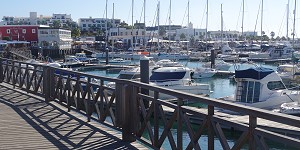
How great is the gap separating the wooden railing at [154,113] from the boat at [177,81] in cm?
1660

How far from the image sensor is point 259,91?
21031 mm

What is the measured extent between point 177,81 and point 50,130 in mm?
21166

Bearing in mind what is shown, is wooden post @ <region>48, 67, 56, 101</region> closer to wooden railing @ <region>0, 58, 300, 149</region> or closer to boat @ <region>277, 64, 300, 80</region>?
wooden railing @ <region>0, 58, 300, 149</region>

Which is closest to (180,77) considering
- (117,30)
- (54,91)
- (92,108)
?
(54,91)

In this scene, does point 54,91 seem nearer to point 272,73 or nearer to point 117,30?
point 272,73

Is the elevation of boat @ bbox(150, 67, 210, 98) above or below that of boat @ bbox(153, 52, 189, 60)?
below

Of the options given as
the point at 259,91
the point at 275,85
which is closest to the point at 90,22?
the point at 275,85

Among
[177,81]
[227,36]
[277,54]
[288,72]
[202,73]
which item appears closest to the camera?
[177,81]

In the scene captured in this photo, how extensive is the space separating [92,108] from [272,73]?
15433 mm

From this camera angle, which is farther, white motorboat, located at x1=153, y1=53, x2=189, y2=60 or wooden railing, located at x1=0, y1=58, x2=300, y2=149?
white motorboat, located at x1=153, y1=53, x2=189, y2=60

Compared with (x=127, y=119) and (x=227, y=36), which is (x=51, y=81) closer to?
(x=127, y=119)

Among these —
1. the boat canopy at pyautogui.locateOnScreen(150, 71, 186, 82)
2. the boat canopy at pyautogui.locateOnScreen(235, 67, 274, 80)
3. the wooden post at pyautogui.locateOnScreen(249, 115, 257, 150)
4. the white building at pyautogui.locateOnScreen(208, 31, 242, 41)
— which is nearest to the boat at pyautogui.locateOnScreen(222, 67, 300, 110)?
the boat canopy at pyautogui.locateOnScreen(235, 67, 274, 80)

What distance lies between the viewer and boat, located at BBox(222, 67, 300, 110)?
2081 centimetres

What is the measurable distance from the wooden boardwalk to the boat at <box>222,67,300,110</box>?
12976 millimetres
